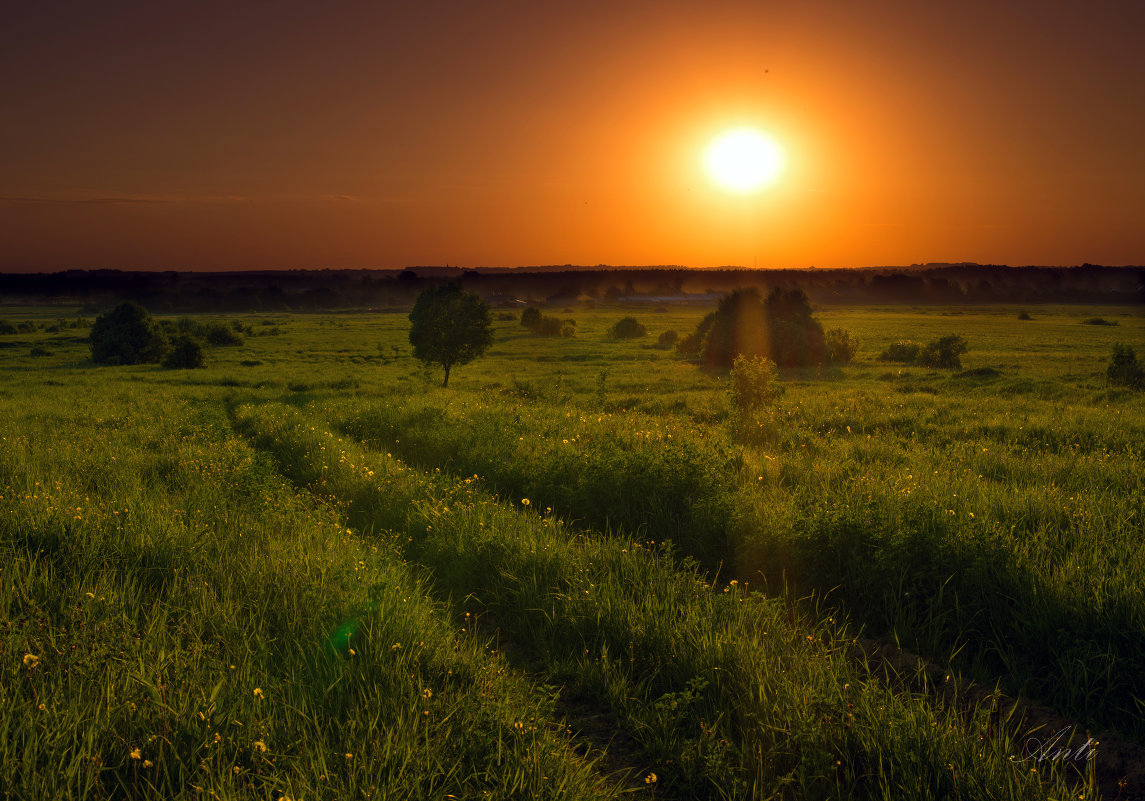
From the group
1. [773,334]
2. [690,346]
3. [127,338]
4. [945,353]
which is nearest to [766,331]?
[773,334]

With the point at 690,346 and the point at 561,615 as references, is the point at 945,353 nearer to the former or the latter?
the point at 690,346

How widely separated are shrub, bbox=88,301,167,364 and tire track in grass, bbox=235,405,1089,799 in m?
51.3

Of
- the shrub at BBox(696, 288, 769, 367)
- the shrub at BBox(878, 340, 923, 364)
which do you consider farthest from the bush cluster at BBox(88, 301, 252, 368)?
the shrub at BBox(878, 340, 923, 364)

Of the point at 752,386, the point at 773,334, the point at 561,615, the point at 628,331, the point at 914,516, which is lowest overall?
the point at 561,615

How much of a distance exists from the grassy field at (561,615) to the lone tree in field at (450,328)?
65.9 feet

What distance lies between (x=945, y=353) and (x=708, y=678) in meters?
36.1

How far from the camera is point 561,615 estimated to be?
590 centimetres

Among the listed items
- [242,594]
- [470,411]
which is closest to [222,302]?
[470,411]

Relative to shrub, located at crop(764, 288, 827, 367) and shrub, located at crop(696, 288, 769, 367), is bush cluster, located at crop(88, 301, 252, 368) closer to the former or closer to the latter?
shrub, located at crop(696, 288, 769, 367)

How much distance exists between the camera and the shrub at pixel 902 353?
39500 mm

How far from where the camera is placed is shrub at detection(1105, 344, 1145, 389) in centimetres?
2495

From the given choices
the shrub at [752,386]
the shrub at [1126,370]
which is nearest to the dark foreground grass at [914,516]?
the shrub at [752,386]

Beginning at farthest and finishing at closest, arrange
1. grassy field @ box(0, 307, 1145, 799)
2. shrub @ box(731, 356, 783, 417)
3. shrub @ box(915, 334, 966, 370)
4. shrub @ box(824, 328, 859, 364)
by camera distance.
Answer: shrub @ box(824, 328, 859, 364) → shrub @ box(915, 334, 966, 370) → shrub @ box(731, 356, 783, 417) → grassy field @ box(0, 307, 1145, 799)

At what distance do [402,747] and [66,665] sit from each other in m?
2.45
